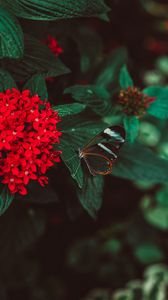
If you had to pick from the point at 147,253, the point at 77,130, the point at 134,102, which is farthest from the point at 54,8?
the point at 147,253

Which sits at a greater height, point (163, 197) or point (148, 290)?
point (163, 197)

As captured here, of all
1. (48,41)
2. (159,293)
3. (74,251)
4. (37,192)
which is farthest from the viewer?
(74,251)

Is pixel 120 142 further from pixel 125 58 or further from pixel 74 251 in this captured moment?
pixel 74 251

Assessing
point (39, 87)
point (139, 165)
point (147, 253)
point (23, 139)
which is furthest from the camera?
point (147, 253)

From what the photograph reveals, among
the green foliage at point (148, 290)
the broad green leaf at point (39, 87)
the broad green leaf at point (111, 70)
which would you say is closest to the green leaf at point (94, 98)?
the broad green leaf at point (39, 87)

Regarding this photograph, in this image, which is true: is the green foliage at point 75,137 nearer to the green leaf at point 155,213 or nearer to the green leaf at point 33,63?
the green leaf at point 33,63

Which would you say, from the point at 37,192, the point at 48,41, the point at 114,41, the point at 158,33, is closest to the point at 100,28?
the point at 114,41

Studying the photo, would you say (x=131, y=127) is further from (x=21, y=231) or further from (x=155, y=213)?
(x=155, y=213)
